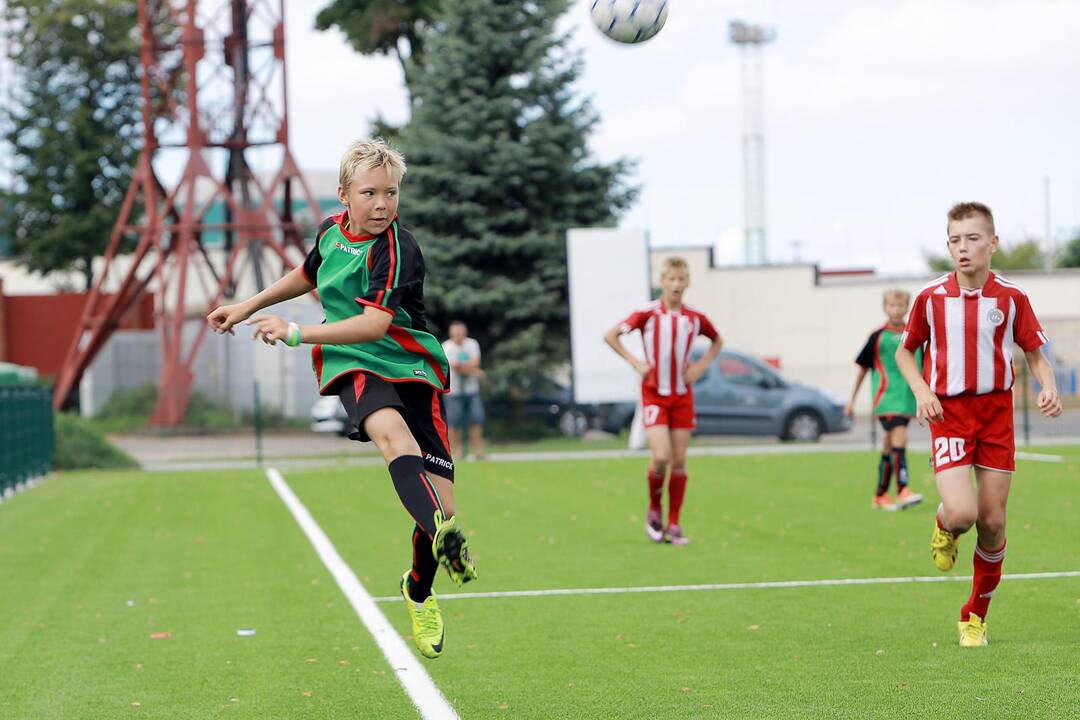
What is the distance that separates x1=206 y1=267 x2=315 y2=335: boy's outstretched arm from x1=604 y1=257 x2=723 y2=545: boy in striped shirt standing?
5316 millimetres

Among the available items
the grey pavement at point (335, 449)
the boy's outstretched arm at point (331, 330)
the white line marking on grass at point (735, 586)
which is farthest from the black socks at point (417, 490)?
the grey pavement at point (335, 449)

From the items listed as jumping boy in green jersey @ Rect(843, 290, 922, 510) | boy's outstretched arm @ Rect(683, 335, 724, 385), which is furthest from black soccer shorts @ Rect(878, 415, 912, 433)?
boy's outstretched arm @ Rect(683, 335, 724, 385)

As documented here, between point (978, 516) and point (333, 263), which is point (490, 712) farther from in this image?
point (978, 516)

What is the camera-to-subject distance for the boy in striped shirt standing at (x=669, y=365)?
1147 cm

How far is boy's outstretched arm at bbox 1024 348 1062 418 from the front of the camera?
6754mm

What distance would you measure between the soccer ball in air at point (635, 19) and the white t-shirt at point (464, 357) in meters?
→ 13.8

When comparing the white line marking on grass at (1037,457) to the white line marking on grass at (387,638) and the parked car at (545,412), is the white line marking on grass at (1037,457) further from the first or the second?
the white line marking on grass at (387,638)

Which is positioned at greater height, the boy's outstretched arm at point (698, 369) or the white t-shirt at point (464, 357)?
the boy's outstretched arm at point (698, 369)

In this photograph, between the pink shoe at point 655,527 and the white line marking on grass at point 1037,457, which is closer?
the pink shoe at point 655,527

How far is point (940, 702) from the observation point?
5.88 m

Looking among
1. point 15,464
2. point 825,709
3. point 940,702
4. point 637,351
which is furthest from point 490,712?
point 637,351

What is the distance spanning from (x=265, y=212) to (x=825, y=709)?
3138cm

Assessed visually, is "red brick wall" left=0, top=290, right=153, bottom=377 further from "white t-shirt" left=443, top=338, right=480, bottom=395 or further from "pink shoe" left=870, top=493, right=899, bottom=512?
"pink shoe" left=870, top=493, right=899, bottom=512

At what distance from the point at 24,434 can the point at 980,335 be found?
15389mm
